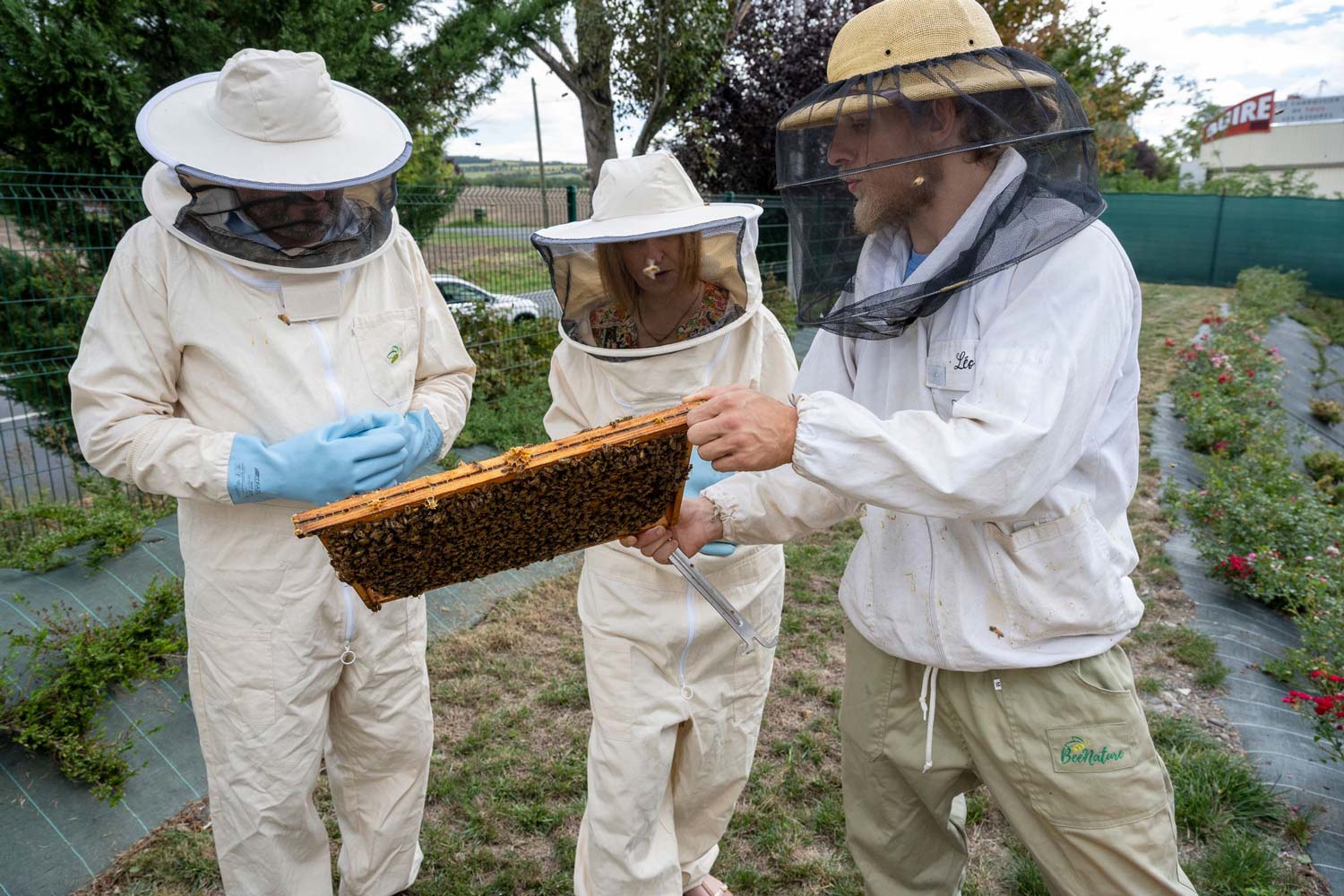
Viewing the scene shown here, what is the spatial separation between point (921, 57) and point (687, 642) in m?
1.57

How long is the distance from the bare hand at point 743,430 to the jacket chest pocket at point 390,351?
43.1 inches

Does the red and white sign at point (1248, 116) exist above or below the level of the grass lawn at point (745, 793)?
above

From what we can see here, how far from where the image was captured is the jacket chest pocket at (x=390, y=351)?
2.41m

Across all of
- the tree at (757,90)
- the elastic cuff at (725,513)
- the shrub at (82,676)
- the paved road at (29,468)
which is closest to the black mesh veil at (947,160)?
the elastic cuff at (725,513)

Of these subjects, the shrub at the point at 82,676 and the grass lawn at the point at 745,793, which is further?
the shrub at the point at 82,676

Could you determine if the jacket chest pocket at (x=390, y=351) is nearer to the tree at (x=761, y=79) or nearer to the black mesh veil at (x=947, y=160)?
the black mesh veil at (x=947, y=160)

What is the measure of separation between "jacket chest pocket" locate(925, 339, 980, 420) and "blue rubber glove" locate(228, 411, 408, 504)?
4.38 ft

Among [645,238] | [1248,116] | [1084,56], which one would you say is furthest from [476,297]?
[1248,116]

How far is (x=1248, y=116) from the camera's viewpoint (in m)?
45.1

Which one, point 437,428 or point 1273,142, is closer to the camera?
point 437,428

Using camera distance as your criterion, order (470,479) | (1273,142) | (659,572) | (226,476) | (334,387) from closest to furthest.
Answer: (470,479) < (226,476) < (334,387) < (659,572) < (1273,142)

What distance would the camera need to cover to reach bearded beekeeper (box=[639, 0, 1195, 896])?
1.57 m

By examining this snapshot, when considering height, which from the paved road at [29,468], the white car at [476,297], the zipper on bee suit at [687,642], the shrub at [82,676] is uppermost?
the white car at [476,297]

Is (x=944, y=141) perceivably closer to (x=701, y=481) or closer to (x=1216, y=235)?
(x=701, y=481)
